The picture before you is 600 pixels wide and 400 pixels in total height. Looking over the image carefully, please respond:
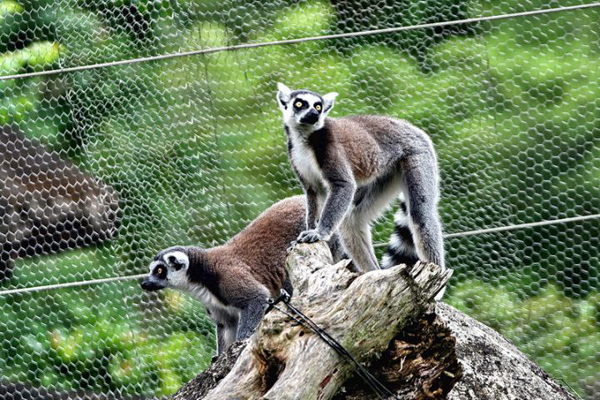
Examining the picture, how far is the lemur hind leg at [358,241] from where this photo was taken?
16.9 feet

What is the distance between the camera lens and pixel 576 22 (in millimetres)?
6742

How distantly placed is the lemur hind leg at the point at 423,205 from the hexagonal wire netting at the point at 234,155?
1348mm

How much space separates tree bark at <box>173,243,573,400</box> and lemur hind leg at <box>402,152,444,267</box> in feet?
5.02

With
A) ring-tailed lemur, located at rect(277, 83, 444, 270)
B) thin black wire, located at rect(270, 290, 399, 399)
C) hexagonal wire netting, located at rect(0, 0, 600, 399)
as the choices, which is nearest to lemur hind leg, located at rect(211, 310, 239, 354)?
ring-tailed lemur, located at rect(277, 83, 444, 270)

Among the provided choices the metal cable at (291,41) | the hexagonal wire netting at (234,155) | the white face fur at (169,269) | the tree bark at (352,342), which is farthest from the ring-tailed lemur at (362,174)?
the metal cable at (291,41)

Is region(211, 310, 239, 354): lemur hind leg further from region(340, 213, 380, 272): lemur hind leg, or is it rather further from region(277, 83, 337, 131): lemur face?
region(277, 83, 337, 131): lemur face

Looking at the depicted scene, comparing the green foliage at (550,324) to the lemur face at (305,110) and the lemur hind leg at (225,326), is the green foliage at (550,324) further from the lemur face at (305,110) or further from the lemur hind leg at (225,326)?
the lemur face at (305,110)

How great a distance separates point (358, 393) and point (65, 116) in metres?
4.83

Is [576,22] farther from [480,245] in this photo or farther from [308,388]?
[308,388]

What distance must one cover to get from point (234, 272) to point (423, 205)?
128 cm

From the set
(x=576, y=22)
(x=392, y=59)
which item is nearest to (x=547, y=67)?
(x=576, y=22)

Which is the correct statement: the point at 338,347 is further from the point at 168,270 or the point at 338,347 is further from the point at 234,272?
the point at 168,270

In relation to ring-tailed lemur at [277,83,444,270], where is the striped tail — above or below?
below

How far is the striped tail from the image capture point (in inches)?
206
